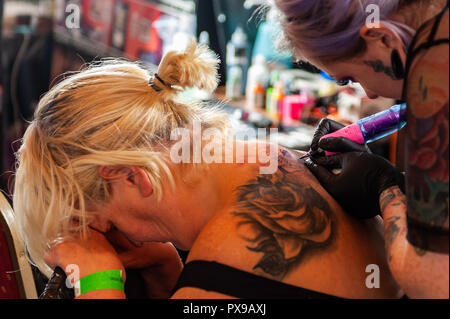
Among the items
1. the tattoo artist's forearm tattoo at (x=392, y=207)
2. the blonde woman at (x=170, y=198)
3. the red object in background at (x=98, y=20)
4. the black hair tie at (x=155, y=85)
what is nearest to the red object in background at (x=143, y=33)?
the red object in background at (x=98, y=20)

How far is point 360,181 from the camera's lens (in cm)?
113

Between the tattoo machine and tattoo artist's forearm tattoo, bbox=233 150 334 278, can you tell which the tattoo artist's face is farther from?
tattoo artist's forearm tattoo, bbox=233 150 334 278

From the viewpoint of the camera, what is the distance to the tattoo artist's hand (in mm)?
1187

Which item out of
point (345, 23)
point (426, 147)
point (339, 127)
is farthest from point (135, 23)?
point (426, 147)

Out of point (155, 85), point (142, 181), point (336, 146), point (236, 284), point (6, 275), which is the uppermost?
point (155, 85)

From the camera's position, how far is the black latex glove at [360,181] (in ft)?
3.67

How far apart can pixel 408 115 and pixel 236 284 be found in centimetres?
45

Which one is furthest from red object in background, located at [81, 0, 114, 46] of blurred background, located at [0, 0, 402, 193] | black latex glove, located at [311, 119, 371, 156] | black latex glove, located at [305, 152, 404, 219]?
black latex glove, located at [305, 152, 404, 219]

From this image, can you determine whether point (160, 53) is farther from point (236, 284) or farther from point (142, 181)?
point (236, 284)

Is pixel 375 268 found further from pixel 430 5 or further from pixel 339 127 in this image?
pixel 430 5

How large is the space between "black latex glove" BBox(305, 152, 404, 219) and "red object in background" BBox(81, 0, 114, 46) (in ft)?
7.67

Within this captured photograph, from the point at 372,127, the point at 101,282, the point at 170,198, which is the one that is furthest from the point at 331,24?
the point at 101,282

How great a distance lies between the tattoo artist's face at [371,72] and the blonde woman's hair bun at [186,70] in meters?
0.25

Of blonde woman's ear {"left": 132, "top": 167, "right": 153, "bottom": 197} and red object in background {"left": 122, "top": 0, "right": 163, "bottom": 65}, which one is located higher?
red object in background {"left": 122, "top": 0, "right": 163, "bottom": 65}
